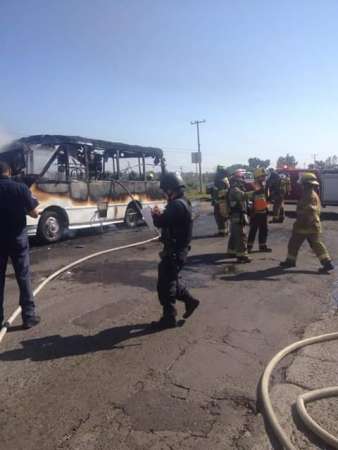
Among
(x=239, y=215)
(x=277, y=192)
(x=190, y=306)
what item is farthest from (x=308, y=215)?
(x=277, y=192)

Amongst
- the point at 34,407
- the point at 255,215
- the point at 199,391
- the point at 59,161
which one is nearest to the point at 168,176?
the point at 199,391

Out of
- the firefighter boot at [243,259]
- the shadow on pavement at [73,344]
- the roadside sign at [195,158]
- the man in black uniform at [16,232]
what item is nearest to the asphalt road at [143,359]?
the shadow on pavement at [73,344]

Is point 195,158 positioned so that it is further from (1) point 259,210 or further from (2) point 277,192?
(1) point 259,210

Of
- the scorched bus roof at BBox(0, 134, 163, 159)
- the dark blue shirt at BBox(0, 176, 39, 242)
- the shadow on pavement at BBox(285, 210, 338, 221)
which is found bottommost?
the shadow on pavement at BBox(285, 210, 338, 221)

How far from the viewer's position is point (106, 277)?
23.4 feet

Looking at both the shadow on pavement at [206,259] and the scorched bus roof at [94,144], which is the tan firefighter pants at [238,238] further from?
the scorched bus roof at [94,144]

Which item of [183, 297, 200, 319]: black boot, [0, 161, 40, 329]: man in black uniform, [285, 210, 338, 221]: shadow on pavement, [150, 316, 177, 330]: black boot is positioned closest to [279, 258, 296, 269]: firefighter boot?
[183, 297, 200, 319]: black boot

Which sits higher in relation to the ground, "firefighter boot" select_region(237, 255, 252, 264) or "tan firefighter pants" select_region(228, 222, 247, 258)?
"tan firefighter pants" select_region(228, 222, 247, 258)

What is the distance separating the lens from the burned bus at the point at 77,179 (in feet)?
33.1

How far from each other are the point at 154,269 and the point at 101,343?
346 cm

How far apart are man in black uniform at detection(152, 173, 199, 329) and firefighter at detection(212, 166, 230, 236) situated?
5851 mm

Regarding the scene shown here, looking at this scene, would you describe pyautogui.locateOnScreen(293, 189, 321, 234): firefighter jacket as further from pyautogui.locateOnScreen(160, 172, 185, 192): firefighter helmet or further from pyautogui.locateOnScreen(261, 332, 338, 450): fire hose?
pyautogui.locateOnScreen(261, 332, 338, 450): fire hose

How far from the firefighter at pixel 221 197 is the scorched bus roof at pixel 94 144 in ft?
10.2

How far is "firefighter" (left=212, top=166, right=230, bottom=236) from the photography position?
10.8 m
